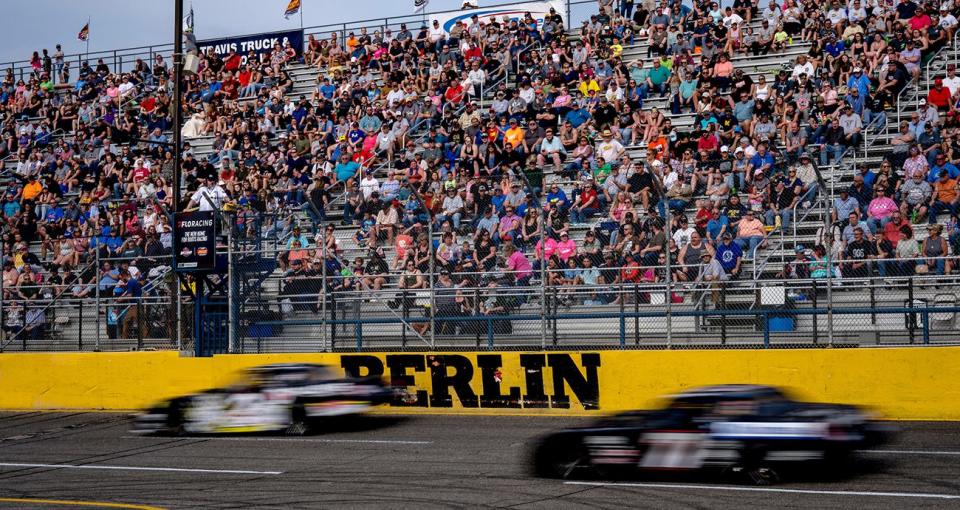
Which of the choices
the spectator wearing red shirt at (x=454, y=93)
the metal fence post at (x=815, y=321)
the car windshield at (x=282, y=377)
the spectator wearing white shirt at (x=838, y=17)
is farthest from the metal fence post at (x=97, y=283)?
the spectator wearing white shirt at (x=838, y=17)

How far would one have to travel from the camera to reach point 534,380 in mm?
18062

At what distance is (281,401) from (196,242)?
5222mm

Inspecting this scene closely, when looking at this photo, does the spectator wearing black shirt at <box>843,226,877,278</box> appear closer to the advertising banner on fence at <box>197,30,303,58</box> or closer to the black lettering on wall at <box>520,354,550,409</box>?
the black lettering on wall at <box>520,354,550,409</box>

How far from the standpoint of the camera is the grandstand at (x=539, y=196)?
16297 mm

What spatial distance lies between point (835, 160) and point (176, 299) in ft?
38.8

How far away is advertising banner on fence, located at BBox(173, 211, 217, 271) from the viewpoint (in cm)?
2047

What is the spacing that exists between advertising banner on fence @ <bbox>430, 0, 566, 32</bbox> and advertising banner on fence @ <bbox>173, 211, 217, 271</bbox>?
13802 millimetres

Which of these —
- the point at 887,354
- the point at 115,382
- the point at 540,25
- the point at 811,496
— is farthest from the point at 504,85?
the point at 811,496

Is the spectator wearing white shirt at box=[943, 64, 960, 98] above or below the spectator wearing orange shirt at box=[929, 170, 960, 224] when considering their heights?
above

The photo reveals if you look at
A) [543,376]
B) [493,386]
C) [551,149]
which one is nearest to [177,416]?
[493,386]

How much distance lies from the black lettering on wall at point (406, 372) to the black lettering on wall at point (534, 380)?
1758 millimetres

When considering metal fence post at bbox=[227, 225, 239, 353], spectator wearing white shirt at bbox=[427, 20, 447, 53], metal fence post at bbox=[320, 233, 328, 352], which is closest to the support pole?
metal fence post at bbox=[227, 225, 239, 353]

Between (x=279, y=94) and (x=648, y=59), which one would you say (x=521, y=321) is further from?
(x=279, y=94)

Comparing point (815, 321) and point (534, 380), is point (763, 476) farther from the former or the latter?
point (534, 380)
